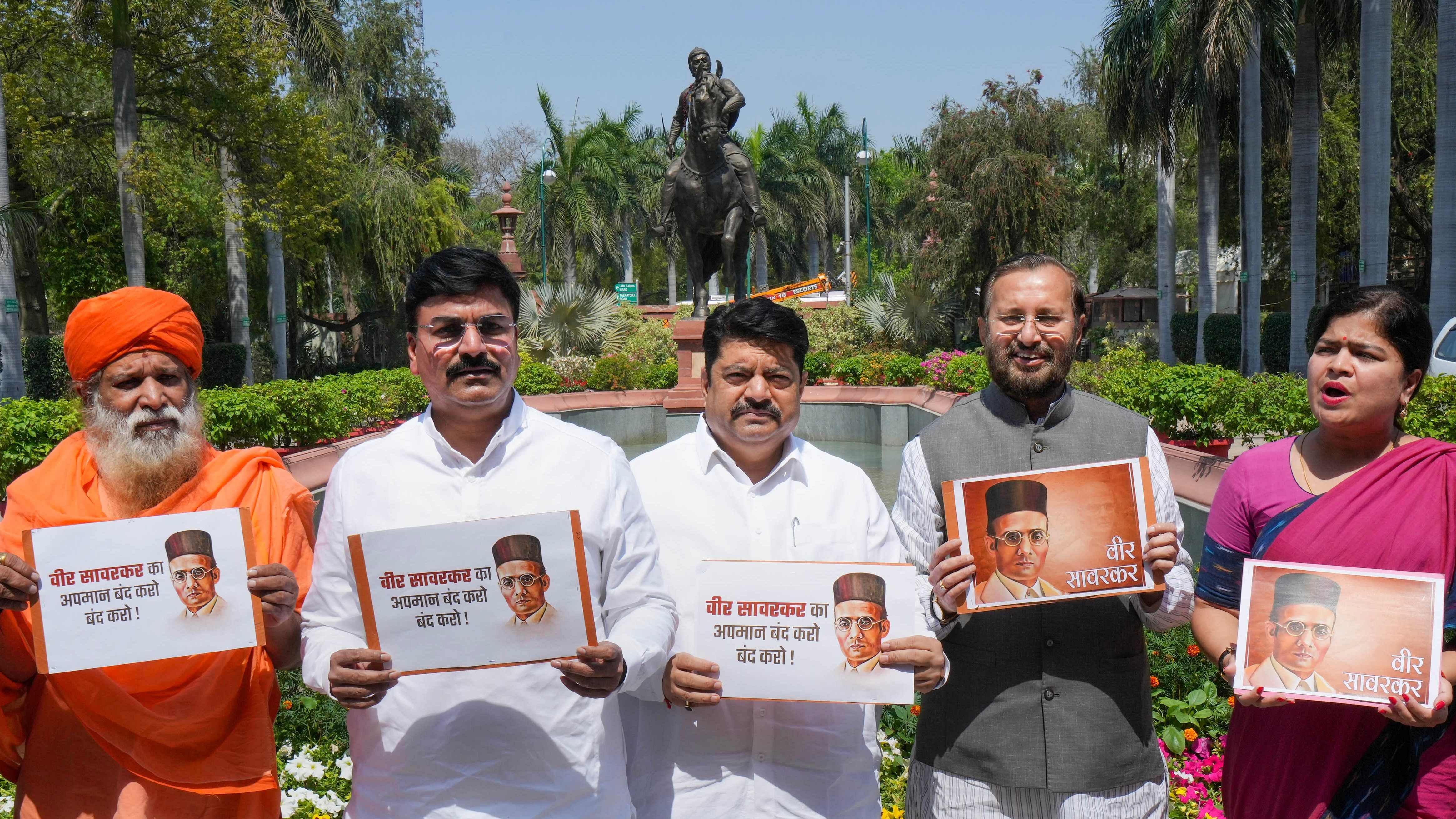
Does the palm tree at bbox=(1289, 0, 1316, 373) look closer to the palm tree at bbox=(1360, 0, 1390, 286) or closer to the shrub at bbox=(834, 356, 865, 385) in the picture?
the palm tree at bbox=(1360, 0, 1390, 286)

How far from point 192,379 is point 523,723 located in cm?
137

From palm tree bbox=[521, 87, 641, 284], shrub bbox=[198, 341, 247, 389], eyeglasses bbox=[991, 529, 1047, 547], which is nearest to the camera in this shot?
eyeglasses bbox=[991, 529, 1047, 547]

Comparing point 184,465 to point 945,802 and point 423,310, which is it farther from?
point 945,802

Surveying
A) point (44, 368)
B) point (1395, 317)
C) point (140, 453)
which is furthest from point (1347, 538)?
point (44, 368)

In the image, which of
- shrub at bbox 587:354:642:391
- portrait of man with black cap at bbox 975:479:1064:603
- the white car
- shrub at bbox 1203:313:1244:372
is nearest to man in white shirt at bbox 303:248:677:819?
portrait of man with black cap at bbox 975:479:1064:603

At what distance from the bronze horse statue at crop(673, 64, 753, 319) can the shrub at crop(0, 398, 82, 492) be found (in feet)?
24.9

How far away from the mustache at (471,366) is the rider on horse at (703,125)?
1094 cm

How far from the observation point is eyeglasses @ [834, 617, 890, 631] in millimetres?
2486

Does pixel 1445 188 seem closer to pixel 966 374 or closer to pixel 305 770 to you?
pixel 966 374

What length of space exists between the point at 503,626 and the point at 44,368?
24381mm

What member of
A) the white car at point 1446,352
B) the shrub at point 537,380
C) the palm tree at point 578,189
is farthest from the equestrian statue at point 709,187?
the palm tree at point 578,189

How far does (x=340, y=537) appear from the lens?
249cm

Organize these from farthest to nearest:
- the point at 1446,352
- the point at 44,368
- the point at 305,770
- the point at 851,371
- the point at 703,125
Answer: the point at 44,368
the point at 851,371
the point at 703,125
the point at 1446,352
the point at 305,770

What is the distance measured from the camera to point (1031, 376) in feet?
8.93
